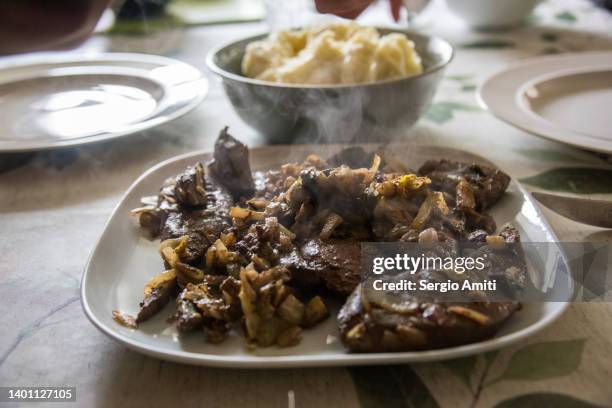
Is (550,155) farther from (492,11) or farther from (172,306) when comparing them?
(492,11)

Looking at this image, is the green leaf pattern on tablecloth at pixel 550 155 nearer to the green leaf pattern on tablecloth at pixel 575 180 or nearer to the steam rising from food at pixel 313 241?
the green leaf pattern on tablecloth at pixel 575 180

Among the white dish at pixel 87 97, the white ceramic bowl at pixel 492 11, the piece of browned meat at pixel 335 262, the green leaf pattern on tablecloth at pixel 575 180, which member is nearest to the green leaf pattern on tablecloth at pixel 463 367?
the piece of browned meat at pixel 335 262

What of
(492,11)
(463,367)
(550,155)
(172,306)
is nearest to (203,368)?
(172,306)

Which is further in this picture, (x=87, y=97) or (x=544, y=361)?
(x=87, y=97)

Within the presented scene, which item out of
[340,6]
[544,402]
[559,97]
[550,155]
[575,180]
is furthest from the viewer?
[559,97]

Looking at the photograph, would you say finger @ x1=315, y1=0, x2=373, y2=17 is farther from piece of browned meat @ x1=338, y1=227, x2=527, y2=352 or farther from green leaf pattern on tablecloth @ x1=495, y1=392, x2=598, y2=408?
green leaf pattern on tablecloth @ x1=495, y1=392, x2=598, y2=408

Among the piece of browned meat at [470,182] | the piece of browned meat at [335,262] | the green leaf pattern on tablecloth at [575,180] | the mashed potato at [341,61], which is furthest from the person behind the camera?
the mashed potato at [341,61]

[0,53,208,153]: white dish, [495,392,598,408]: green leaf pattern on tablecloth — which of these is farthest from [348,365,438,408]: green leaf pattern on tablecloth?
[0,53,208,153]: white dish
